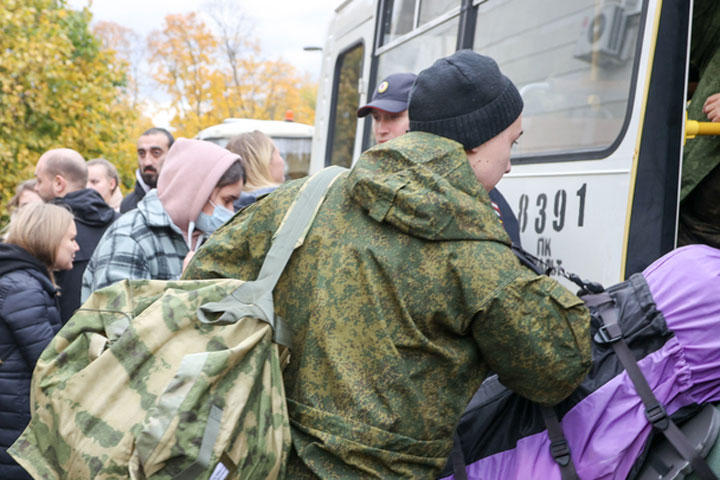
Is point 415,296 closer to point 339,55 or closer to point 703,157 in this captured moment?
point 703,157

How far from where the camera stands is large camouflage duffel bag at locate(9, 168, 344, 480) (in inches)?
63.7

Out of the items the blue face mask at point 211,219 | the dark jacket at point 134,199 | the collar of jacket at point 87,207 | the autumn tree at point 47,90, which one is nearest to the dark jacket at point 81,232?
the collar of jacket at point 87,207

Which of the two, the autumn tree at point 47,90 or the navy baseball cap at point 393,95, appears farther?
the autumn tree at point 47,90

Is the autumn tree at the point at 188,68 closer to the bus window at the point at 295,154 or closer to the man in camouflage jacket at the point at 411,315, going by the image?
the bus window at the point at 295,154

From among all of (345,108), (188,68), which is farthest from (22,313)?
(188,68)

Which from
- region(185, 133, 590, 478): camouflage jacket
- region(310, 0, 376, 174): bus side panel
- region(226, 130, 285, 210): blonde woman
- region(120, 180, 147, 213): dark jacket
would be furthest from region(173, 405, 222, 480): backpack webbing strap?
region(120, 180, 147, 213): dark jacket

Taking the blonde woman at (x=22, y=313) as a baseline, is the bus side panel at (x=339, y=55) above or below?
above

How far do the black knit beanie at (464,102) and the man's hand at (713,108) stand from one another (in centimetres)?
167

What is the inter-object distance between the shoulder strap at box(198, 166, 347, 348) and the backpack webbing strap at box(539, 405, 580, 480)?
0.66 meters

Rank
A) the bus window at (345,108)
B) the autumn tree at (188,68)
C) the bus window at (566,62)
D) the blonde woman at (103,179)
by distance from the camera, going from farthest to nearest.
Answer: the autumn tree at (188,68), the bus window at (345,108), the blonde woman at (103,179), the bus window at (566,62)

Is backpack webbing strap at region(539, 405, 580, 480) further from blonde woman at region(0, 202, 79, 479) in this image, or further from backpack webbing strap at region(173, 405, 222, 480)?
blonde woman at region(0, 202, 79, 479)

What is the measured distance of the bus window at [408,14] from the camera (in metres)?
4.73

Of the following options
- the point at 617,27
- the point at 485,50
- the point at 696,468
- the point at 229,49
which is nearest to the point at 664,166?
the point at 617,27

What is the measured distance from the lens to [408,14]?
5238 mm
